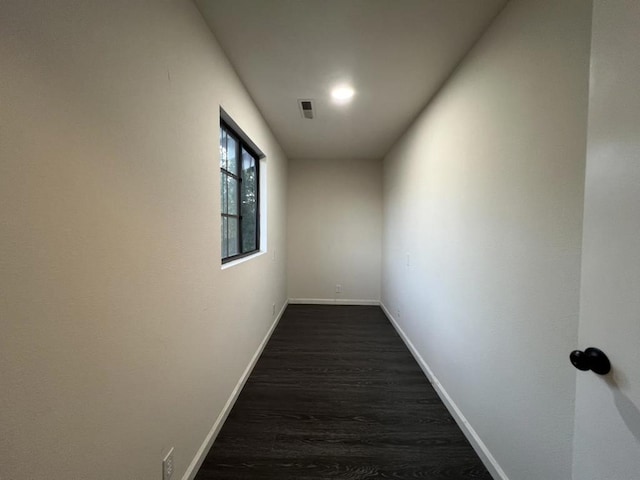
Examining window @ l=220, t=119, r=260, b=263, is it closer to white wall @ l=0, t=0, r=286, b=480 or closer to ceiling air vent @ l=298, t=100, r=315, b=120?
white wall @ l=0, t=0, r=286, b=480

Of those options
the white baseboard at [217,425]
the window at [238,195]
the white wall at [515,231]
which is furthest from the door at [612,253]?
the window at [238,195]

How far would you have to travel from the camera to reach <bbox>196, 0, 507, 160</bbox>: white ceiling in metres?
1.36

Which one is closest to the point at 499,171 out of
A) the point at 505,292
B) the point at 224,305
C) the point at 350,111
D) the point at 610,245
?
the point at 505,292

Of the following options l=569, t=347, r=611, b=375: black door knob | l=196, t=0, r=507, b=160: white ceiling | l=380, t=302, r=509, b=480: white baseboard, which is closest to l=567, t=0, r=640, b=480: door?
l=569, t=347, r=611, b=375: black door knob

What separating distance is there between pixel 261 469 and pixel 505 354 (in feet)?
4.74

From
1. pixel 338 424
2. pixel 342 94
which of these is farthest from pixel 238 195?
pixel 338 424

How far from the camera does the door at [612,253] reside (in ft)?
1.94

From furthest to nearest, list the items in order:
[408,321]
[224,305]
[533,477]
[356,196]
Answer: [356,196] → [408,321] → [224,305] → [533,477]

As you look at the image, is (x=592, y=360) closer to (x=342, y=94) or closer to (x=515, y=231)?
(x=515, y=231)

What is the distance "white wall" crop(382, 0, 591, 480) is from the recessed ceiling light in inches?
29.5

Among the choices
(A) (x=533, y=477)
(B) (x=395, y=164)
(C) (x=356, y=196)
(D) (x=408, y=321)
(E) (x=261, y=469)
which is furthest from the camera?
(C) (x=356, y=196)

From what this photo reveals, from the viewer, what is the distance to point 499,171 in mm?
1362

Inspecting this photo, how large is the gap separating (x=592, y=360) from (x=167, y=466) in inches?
63.5

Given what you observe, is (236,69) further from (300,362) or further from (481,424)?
(481,424)
